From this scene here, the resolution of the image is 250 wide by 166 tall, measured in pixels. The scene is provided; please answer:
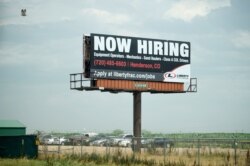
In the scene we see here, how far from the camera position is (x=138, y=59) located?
49.6 meters

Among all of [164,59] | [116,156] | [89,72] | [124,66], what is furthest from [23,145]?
[164,59]

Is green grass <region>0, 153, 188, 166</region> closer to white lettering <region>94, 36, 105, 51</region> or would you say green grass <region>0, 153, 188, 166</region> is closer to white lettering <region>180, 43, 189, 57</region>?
white lettering <region>94, 36, 105, 51</region>

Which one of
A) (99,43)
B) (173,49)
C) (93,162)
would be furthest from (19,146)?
(173,49)

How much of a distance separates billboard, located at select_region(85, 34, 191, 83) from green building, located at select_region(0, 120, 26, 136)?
33.9 ft

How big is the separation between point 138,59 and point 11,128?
14.3m

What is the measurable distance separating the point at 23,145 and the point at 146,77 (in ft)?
52.4

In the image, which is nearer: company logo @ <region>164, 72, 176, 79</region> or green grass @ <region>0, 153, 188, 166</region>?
green grass @ <region>0, 153, 188, 166</region>

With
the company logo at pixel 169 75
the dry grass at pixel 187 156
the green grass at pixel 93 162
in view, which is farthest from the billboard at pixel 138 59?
the green grass at pixel 93 162

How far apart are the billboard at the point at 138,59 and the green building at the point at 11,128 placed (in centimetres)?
1034

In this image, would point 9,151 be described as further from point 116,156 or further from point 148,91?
point 148,91

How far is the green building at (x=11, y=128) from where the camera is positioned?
50656 mm

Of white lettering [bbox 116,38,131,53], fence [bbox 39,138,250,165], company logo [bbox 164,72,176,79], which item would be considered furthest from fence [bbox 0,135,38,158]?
company logo [bbox 164,72,176,79]

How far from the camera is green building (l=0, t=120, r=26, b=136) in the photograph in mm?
50656

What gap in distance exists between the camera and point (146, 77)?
164ft
